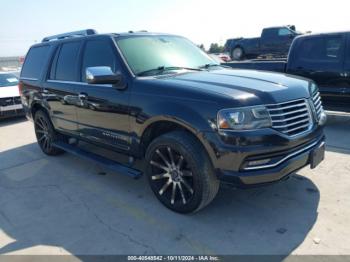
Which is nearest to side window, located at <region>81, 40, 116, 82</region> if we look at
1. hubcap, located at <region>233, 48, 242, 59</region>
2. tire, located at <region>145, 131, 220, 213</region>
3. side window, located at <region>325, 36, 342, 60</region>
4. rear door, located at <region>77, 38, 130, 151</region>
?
rear door, located at <region>77, 38, 130, 151</region>

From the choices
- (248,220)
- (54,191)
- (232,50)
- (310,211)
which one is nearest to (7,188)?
(54,191)

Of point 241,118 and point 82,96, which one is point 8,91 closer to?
point 82,96

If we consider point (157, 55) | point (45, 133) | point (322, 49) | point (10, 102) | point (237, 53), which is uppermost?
point (157, 55)

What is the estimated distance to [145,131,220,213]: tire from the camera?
3.28 meters

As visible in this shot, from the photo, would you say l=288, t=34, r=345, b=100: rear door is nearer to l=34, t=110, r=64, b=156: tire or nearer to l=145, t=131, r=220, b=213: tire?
l=145, t=131, r=220, b=213: tire

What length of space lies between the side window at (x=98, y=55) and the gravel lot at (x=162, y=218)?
159 centimetres

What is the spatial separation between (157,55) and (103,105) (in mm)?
922

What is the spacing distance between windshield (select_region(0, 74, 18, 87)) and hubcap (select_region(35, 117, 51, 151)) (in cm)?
493

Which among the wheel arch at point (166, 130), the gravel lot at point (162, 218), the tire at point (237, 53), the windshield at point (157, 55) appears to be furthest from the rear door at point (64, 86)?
the tire at point (237, 53)

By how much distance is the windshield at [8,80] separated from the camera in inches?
408

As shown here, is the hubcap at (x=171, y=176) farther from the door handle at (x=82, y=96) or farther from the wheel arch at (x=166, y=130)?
the door handle at (x=82, y=96)

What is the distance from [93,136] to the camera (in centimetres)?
467

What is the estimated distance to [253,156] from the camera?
303cm

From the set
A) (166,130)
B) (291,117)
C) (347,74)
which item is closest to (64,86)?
(166,130)
